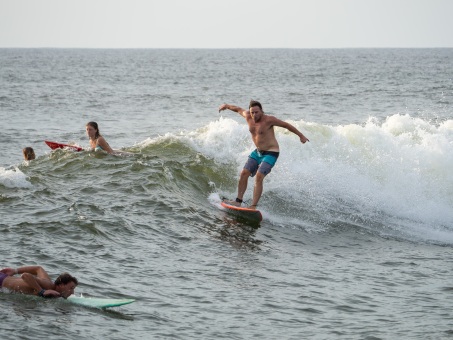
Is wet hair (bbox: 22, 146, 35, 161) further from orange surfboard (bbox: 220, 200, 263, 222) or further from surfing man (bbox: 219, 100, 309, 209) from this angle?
surfing man (bbox: 219, 100, 309, 209)

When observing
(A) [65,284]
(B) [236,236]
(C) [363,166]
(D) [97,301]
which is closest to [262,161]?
(B) [236,236]

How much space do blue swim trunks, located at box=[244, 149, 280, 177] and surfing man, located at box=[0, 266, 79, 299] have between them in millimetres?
5111

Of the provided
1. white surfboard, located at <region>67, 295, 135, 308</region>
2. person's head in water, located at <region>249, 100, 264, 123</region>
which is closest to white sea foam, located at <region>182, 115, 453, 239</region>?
person's head in water, located at <region>249, 100, 264, 123</region>

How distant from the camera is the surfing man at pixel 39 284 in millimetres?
8969

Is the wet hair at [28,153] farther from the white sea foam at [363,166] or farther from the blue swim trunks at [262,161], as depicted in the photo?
the blue swim trunks at [262,161]

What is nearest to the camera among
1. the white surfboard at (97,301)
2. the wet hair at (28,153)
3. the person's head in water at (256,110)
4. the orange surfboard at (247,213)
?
the white surfboard at (97,301)

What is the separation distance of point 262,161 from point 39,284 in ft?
18.1

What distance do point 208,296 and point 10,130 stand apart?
1888 cm

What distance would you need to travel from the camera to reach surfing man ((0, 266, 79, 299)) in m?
8.97

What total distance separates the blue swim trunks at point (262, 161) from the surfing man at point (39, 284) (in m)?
5.11

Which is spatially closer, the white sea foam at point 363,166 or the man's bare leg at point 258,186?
the man's bare leg at point 258,186

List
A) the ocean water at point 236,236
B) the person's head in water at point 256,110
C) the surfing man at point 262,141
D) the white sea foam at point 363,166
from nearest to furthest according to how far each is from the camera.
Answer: the ocean water at point 236,236
the person's head in water at point 256,110
the surfing man at point 262,141
the white sea foam at point 363,166

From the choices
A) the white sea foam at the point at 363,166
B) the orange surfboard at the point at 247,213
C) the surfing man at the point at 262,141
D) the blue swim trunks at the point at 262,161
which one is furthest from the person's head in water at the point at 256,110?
the white sea foam at the point at 363,166

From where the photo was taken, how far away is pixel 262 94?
4597 centimetres
